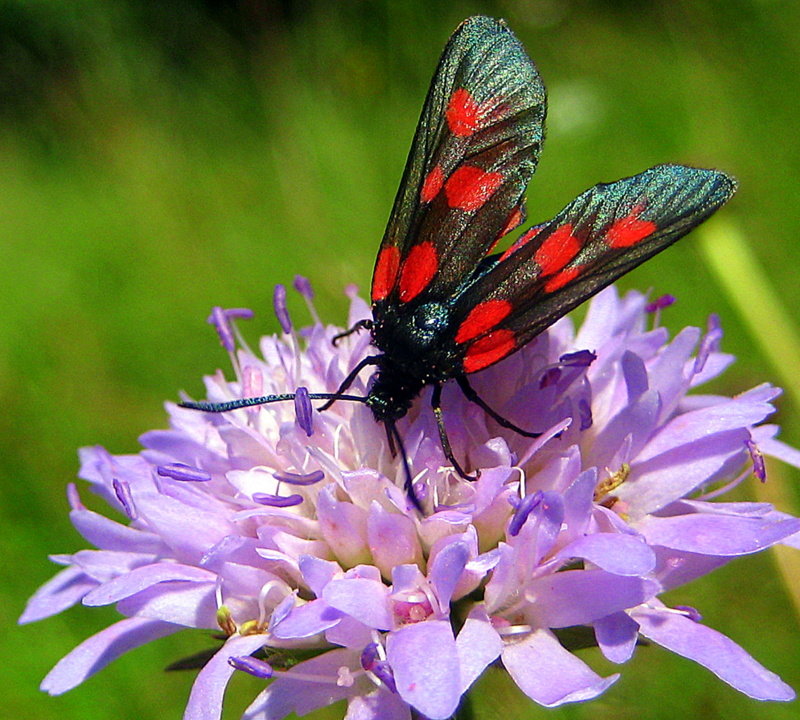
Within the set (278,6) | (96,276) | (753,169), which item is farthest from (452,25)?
(96,276)

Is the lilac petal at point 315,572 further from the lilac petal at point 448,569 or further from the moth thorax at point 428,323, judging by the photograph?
the moth thorax at point 428,323

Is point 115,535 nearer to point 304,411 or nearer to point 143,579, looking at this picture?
point 143,579

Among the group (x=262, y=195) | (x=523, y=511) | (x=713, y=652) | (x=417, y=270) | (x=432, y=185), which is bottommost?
(x=713, y=652)

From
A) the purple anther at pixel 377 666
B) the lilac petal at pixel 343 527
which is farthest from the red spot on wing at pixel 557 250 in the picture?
the purple anther at pixel 377 666

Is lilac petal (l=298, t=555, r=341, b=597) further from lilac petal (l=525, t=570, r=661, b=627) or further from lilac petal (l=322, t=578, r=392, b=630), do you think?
lilac petal (l=525, t=570, r=661, b=627)

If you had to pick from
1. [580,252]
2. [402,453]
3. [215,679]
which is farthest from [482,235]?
[215,679]

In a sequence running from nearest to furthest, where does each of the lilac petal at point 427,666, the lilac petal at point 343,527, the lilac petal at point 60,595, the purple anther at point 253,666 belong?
the lilac petal at point 427,666
the purple anther at point 253,666
the lilac petal at point 343,527
the lilac petal at point 60,595

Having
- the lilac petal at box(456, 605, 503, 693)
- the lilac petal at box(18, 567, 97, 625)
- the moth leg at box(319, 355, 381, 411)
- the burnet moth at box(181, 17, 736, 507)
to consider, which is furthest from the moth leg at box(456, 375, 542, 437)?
the lilac petal at box(18, 567, 97, 625)
